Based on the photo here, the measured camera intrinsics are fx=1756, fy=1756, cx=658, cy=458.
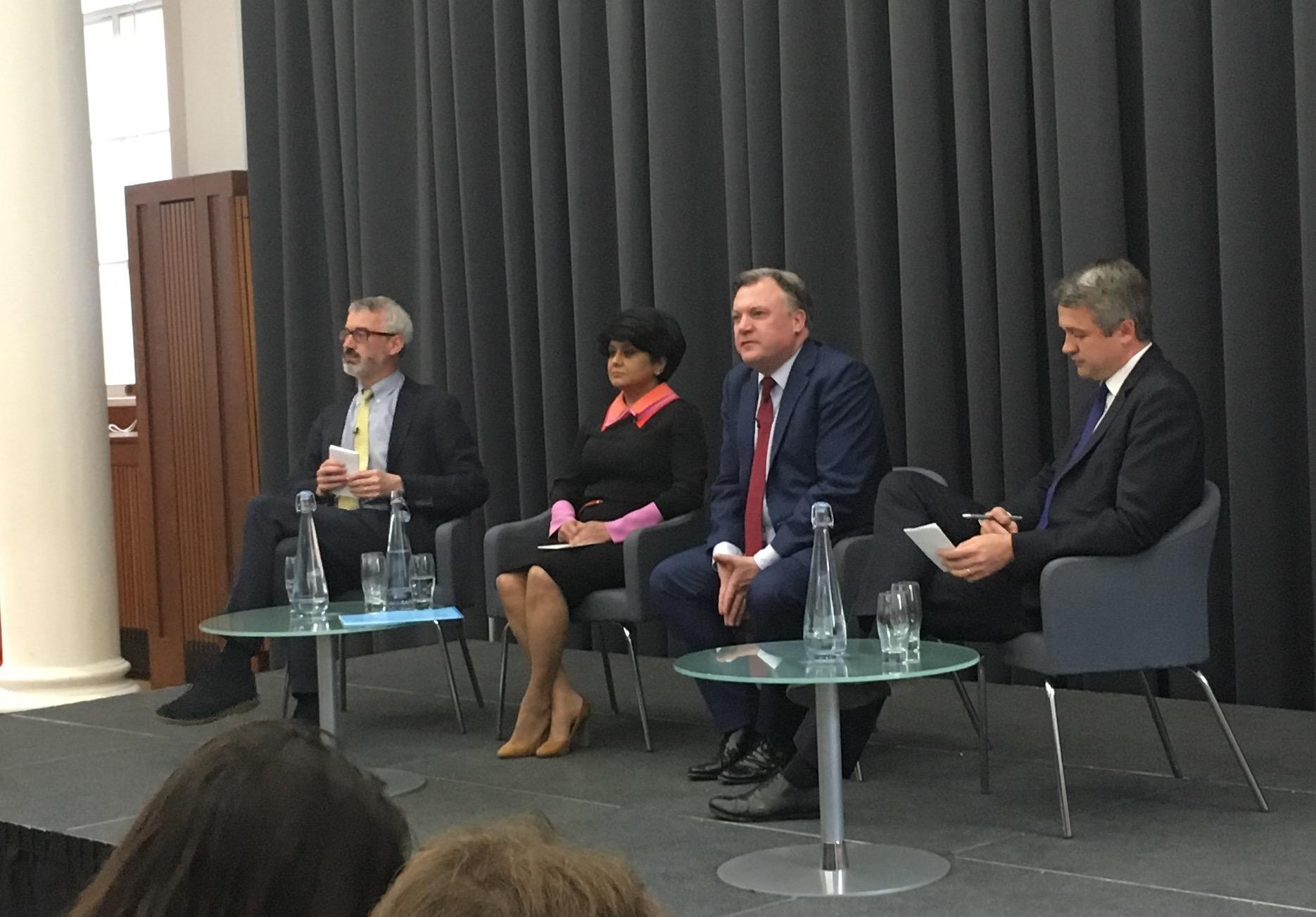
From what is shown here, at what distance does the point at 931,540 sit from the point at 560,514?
1.43 metres

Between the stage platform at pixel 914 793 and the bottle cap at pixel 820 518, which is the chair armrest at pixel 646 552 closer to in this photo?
the stage platform at pixel 914 793

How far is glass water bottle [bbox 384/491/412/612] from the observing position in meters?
4.35

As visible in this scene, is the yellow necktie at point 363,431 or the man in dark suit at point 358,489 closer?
the man in dark suit at point 358,489

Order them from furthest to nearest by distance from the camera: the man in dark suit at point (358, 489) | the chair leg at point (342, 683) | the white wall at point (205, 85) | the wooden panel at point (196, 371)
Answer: the white wall at point (205, 85) < the wooden panel at point (196, 371) < the chair leg at point (342, 683) < the man in dark suit at point (358, 489)

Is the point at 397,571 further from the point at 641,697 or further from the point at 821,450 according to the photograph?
the point at 821,450

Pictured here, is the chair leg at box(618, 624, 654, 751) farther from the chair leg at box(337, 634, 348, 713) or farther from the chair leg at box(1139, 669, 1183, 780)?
the chair leg at box(1139, 669, 1183, 780)

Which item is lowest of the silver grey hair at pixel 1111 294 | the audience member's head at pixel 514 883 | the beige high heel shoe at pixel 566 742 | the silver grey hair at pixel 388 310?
the beige high heel shoe at pixel 566 742

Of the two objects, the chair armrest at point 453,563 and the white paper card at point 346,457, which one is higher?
the white paper card at point 346,457

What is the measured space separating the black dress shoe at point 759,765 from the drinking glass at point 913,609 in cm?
76

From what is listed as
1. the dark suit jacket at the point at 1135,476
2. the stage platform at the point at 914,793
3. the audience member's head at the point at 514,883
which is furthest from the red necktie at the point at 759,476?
the audience member's head at the point at 514,883

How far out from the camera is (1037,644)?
3.53 meters

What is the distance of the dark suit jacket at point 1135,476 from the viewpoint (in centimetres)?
355

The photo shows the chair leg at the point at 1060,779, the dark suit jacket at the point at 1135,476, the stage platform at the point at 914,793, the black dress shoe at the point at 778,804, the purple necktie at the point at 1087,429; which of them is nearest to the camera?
the stage platform at the point at 914,793

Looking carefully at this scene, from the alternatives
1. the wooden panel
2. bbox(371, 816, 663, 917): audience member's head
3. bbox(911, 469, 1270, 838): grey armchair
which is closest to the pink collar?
bbox(911, 469, 1270, 838): grey armchair
